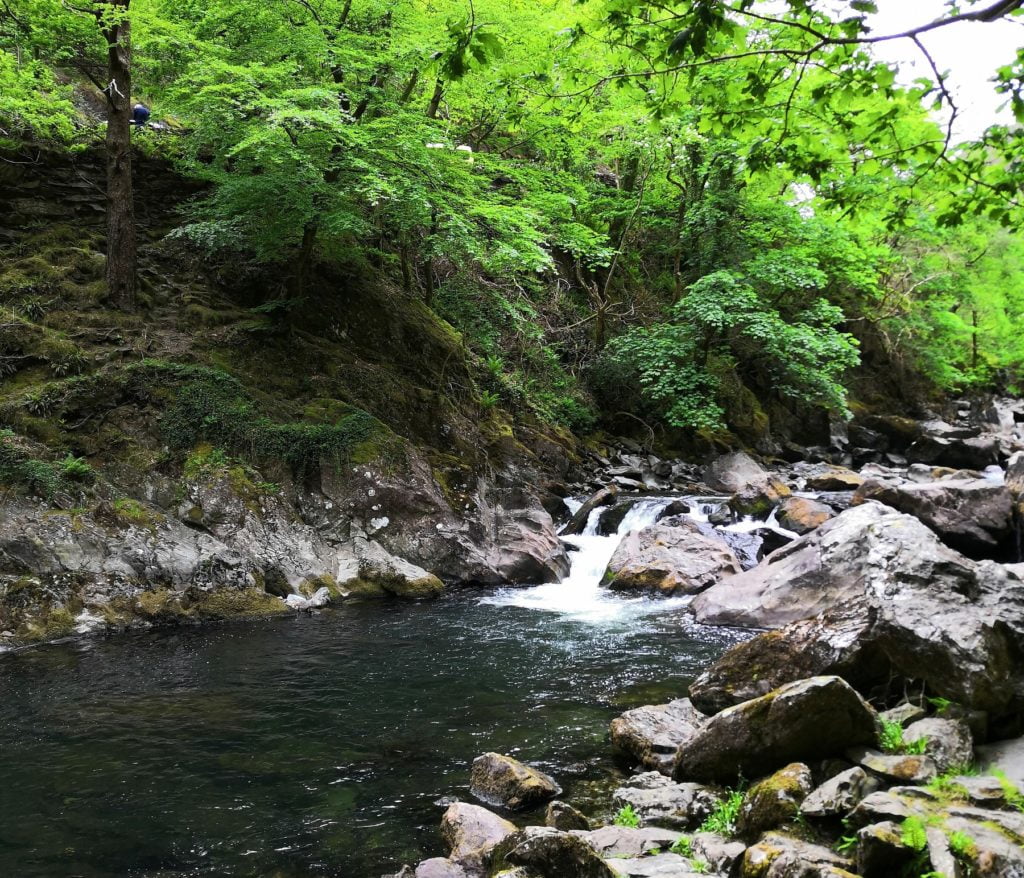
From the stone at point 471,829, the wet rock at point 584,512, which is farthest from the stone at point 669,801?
the wet rock at point 584,512

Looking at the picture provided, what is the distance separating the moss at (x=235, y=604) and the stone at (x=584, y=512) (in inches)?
248

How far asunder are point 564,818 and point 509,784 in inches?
28.1

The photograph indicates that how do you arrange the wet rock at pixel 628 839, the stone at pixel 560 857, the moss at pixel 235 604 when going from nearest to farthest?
1. the stone at pixel 560 857
2. the wet rock at pixel 628 839
3. the moss at pixel 235 604

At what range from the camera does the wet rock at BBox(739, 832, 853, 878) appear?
313 centimetres

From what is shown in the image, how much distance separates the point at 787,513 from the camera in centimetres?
1412

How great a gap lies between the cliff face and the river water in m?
0.96

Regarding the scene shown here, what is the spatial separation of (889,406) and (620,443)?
506 inches

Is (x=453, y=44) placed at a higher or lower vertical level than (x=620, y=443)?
higher

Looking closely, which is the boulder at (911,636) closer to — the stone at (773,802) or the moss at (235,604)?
the stone at (773,802)

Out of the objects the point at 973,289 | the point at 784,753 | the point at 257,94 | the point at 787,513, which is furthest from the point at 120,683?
the point at 973,289

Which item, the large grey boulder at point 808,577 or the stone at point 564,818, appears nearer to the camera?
the stone at point 564,818

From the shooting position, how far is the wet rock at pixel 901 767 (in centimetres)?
393

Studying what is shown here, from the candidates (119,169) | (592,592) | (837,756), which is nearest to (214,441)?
(119,169)

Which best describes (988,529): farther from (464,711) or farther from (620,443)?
(620,443)
